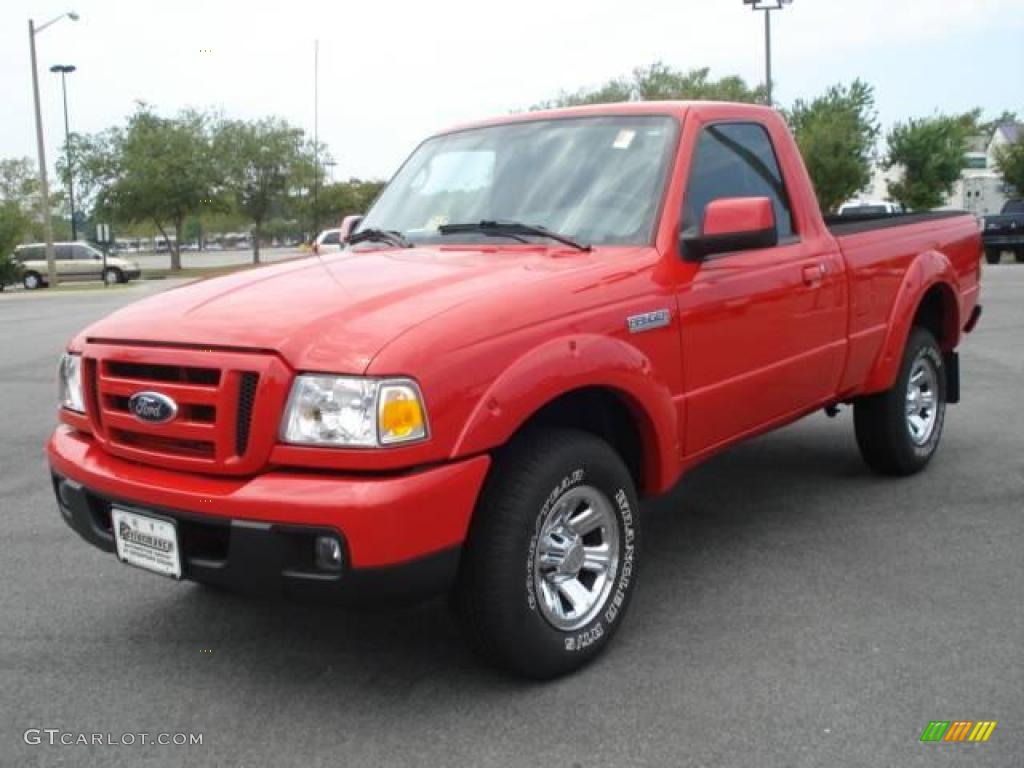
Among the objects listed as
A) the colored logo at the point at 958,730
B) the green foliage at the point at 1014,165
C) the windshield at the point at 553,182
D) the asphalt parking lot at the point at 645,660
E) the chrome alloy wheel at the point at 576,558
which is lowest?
the colored logo at the point at 958,730

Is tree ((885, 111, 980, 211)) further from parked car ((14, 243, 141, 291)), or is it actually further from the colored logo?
the colored logo

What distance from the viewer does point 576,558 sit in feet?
11.0

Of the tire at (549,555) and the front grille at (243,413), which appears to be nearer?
the front grille at (243,413)

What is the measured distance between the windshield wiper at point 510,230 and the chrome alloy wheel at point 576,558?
3.17 ft

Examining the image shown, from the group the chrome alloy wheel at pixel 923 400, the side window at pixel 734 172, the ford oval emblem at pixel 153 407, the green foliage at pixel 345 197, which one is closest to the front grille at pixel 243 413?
the ford oval emblem at pixel 153 407

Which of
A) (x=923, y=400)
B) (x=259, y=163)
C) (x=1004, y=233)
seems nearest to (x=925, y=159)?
(x=1004, y=233)

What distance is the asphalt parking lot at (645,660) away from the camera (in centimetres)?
291

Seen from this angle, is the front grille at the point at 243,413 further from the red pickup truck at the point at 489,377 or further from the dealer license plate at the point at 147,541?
the dealer license plate at the point at 147,541

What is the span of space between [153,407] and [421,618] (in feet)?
4.46

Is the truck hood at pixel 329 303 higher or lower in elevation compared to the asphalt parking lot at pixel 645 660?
higher

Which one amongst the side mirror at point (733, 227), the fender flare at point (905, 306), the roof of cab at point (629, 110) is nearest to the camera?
the side mirror at point (733, 227)

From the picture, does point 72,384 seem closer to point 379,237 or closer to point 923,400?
point 379,237

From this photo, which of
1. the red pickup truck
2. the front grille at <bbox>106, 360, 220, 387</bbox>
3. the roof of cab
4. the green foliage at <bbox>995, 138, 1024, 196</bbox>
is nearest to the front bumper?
the red pickup truck

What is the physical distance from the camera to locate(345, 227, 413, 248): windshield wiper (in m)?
4.24
